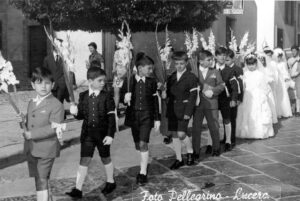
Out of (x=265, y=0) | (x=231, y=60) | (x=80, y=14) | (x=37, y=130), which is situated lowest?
(x=37, y=130)

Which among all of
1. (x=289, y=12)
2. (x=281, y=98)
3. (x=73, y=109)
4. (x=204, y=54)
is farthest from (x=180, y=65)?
(x=289, y=12)

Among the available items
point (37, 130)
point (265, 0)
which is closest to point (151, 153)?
point (37, 130)

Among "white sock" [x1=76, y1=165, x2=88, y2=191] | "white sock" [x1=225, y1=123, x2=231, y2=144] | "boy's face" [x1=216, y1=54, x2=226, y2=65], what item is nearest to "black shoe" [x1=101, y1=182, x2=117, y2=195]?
"white sock" [x1=76, y1=165, x2=88, y2=191]

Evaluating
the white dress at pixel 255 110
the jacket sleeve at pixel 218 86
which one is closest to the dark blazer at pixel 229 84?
the jacket sleeve at pixel 218 86

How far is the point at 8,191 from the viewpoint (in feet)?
17.8

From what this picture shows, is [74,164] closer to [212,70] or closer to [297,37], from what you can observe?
[212,70]

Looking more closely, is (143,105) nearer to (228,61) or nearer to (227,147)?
(227,147)

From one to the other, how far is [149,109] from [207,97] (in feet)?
4.81

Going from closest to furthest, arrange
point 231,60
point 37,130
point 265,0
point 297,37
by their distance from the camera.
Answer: point 37,130 < point 231,60 < point 265,0 < point 297,37

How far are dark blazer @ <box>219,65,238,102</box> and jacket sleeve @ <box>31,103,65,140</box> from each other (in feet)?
12.4

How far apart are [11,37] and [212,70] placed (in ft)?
46.1

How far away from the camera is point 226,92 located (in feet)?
25.3

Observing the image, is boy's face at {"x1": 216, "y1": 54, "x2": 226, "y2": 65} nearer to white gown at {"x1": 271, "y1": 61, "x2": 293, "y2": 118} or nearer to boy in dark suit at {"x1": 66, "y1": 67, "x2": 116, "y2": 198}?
boy in dark suit at {"x1": 66, "y1": 67, "x2": 116, "y2": 198}

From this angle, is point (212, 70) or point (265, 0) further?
point (265, 0)
